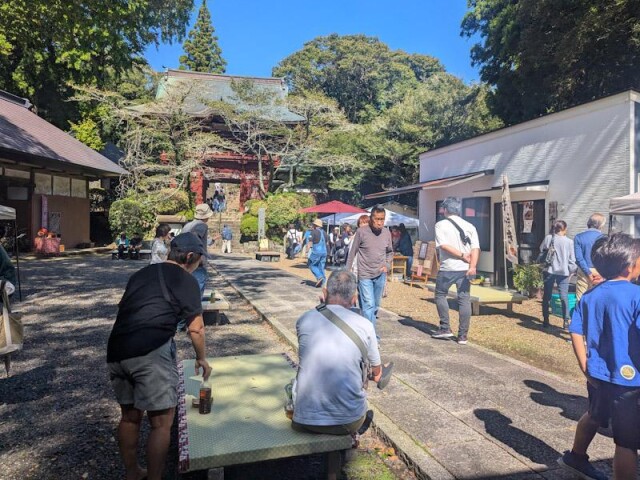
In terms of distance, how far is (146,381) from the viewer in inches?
98.3

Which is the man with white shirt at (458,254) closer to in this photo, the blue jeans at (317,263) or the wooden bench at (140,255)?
the blue jeans at (317,263)

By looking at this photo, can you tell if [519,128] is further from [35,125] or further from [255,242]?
[35,125]

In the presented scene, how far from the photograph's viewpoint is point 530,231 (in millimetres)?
10531

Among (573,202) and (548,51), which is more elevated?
(548,51)

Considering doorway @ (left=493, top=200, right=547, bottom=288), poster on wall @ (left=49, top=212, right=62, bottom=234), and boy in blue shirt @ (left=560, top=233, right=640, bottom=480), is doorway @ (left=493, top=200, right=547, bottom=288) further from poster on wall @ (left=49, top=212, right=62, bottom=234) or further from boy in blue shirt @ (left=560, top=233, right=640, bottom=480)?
poster on wall @ (left=49, top=212, right=62, bottom=234)

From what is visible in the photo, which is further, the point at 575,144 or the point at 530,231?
the point at 530,231

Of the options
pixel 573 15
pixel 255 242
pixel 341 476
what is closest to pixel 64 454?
pixel 341 476

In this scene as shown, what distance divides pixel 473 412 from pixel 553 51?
12030mm

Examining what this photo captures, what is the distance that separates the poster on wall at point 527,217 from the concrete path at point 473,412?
5.76m

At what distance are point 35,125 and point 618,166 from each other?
17846mm

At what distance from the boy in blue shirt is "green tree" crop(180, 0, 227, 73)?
41357 millimetres

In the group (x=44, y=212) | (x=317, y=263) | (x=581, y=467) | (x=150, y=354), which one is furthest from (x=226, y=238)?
(x=581, y=467)

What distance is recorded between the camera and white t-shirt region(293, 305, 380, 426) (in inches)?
103

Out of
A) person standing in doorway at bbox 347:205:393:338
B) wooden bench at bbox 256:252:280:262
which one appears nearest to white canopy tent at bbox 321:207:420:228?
wooden bench at bbox 256:252:280:262
